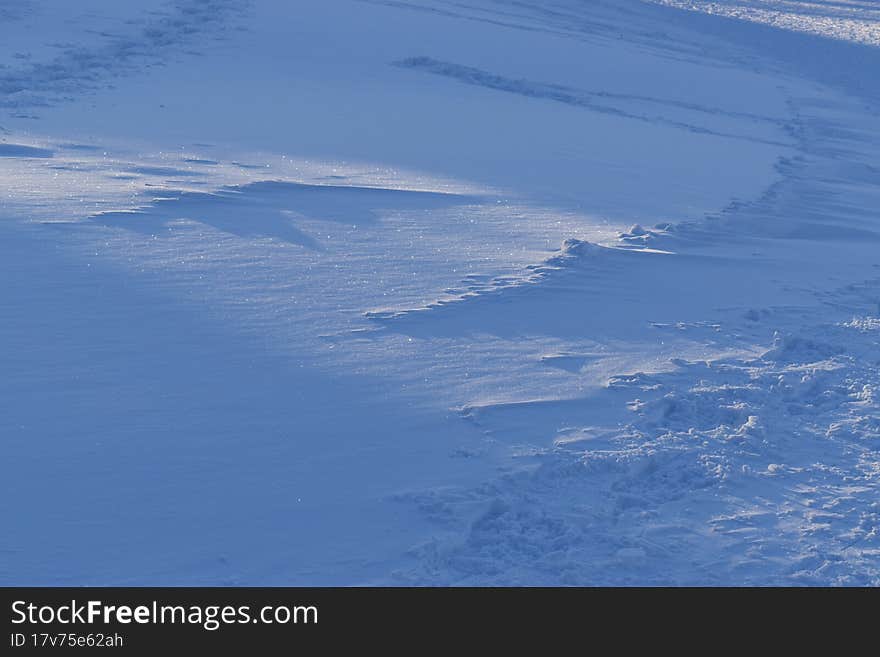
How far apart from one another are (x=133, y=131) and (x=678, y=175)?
3.56m

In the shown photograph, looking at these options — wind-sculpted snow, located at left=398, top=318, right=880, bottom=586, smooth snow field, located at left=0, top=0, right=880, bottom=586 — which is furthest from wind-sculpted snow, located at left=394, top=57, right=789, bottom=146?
wind-sculpted snow, located at left=398, top=318, right=880, bottom=586

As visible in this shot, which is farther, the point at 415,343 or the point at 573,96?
the point at 573,96

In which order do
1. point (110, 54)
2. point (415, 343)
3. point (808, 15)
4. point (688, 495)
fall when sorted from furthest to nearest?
point (808, 15) → point (110, 54) → point (415, 343) → point (688, 495)

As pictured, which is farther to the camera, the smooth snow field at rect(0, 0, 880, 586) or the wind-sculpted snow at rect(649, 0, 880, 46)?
the wind-sculpted snow at rect(649, 0, 880, 46)

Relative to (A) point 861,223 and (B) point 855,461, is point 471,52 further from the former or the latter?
(B) point 855,461

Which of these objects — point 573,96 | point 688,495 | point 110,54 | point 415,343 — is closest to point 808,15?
point 573,96

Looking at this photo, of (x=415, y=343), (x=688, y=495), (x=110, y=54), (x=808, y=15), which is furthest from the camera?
(x=808, y=15)

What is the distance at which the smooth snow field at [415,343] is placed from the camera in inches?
117

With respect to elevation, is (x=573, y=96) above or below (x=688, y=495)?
above

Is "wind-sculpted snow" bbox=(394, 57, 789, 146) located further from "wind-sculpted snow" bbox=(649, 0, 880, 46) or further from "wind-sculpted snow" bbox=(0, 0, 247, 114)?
"wind-sculpted snow" bbox=(649, 0, 880, 46)

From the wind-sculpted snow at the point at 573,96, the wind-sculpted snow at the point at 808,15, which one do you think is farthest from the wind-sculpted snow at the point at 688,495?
the wind-sculpted snow at the point at 808,15

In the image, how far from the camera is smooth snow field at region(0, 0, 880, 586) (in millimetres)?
2965

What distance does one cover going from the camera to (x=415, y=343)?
4.08 m

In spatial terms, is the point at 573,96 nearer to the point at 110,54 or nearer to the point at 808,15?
the point at 110,54
